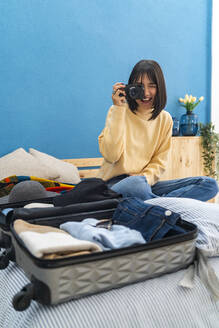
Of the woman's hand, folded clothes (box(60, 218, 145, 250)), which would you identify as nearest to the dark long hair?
the woman's hand

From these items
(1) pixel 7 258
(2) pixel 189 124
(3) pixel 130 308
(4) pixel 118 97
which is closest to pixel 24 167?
(4) pixel 118 97

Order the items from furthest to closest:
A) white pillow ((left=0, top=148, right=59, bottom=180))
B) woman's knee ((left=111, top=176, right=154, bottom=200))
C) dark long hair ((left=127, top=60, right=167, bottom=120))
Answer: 1. white pillow ((left=0, top=148, right=59, bottom=180))
2. dark long hair ((left=127, top=60, right=167, bottom=120))
3. woman's knee ((left=111, top=176, right=154, bottom=200))

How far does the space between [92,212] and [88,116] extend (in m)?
1.68

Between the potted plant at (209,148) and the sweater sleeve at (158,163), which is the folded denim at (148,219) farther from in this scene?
the potted plant at (209,148)

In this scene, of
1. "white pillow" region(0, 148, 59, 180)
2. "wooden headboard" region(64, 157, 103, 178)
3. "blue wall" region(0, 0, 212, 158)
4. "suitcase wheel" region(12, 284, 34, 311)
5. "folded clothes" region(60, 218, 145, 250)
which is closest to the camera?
"suitcase wheel" region(12, 284, 34, 311)

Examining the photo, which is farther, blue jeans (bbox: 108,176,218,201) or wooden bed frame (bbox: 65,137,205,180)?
wooden bed frame (bbox: 65,137,205,180)

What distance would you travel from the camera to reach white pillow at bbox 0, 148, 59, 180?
169cm

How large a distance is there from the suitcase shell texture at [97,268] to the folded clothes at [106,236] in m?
0.04

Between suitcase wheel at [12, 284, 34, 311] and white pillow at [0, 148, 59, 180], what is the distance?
1286 millimetres

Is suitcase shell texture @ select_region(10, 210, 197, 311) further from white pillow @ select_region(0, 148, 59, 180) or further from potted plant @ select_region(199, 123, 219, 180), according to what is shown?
potted plant @ select_region(199, 123, 219, 180)

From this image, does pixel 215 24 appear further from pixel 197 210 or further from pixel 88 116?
pixel 197 210

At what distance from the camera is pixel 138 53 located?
261 centimetres

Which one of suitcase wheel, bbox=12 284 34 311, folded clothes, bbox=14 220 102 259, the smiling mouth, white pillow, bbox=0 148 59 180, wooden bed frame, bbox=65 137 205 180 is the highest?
the smiling mouth

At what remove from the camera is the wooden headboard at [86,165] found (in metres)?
2.28
